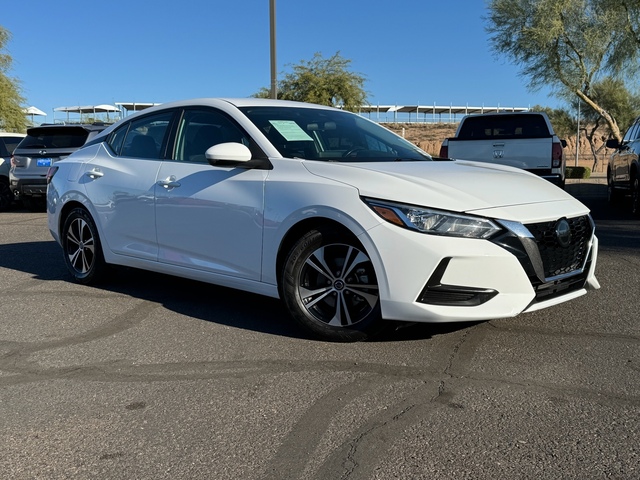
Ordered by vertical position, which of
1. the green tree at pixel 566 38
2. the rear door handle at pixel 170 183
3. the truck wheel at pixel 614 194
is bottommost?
the truck wheel at pixel 614 194

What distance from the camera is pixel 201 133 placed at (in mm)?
5070

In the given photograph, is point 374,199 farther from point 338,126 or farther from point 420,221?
point 338,126

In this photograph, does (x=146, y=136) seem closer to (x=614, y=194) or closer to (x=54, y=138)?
(x=54, y=138)

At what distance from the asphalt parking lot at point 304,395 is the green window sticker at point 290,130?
134cm

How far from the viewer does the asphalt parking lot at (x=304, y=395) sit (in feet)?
8.75

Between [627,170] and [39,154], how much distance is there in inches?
432

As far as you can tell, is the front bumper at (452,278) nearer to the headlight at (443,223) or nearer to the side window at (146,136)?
the headlight at (443,223)

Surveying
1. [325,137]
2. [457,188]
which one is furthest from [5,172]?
[457,188]

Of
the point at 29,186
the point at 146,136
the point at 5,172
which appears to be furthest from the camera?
the point at 5,172

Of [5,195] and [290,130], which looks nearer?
[290,130]

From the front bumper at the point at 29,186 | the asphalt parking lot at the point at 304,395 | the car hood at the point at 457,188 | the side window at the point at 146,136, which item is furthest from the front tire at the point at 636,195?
the front bumper at the point at 29,186

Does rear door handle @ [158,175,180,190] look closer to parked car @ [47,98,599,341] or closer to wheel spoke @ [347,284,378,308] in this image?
parked car @ [47,98,599,341]

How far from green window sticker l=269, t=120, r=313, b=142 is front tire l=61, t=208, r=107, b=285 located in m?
2.11

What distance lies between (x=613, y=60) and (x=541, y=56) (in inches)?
104
